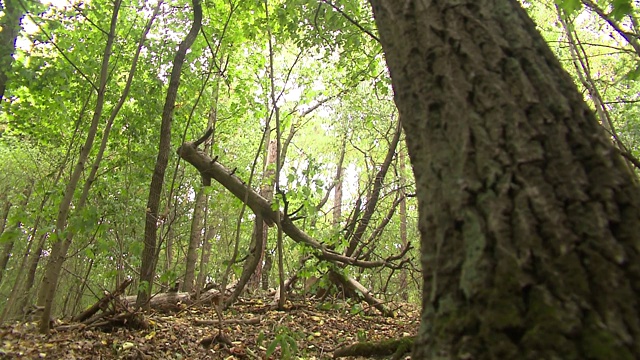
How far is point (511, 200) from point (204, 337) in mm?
3663

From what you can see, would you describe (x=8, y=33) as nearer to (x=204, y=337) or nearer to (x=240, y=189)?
(x=240, y=189)

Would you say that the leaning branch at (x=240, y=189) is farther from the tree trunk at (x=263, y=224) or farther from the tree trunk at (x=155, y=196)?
the tree trunk at (x=155, y=196)

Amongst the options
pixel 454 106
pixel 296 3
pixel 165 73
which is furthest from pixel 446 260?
pixel 165 73

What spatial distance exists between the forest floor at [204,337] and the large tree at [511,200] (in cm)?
233

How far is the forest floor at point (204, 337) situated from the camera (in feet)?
10.9

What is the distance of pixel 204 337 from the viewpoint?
155 inches

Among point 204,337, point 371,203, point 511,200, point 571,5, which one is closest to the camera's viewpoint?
point 511,200

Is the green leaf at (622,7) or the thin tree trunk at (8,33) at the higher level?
the thin tree trunk at (8,33)

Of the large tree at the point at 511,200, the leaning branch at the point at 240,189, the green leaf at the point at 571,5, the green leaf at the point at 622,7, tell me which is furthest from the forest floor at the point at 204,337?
the green leaf at the point at 622,7

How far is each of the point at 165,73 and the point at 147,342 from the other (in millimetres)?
4397

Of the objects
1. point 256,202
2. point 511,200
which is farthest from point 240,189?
point 511,200

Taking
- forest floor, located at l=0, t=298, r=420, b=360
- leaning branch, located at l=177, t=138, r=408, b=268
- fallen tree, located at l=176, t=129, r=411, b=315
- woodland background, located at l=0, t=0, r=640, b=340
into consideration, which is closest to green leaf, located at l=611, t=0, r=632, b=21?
woodland background, located at l=0, t=0, r=640, b=340

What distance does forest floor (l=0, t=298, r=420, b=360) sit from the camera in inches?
131

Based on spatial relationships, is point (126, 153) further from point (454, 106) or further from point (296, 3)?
point (454, 106)
